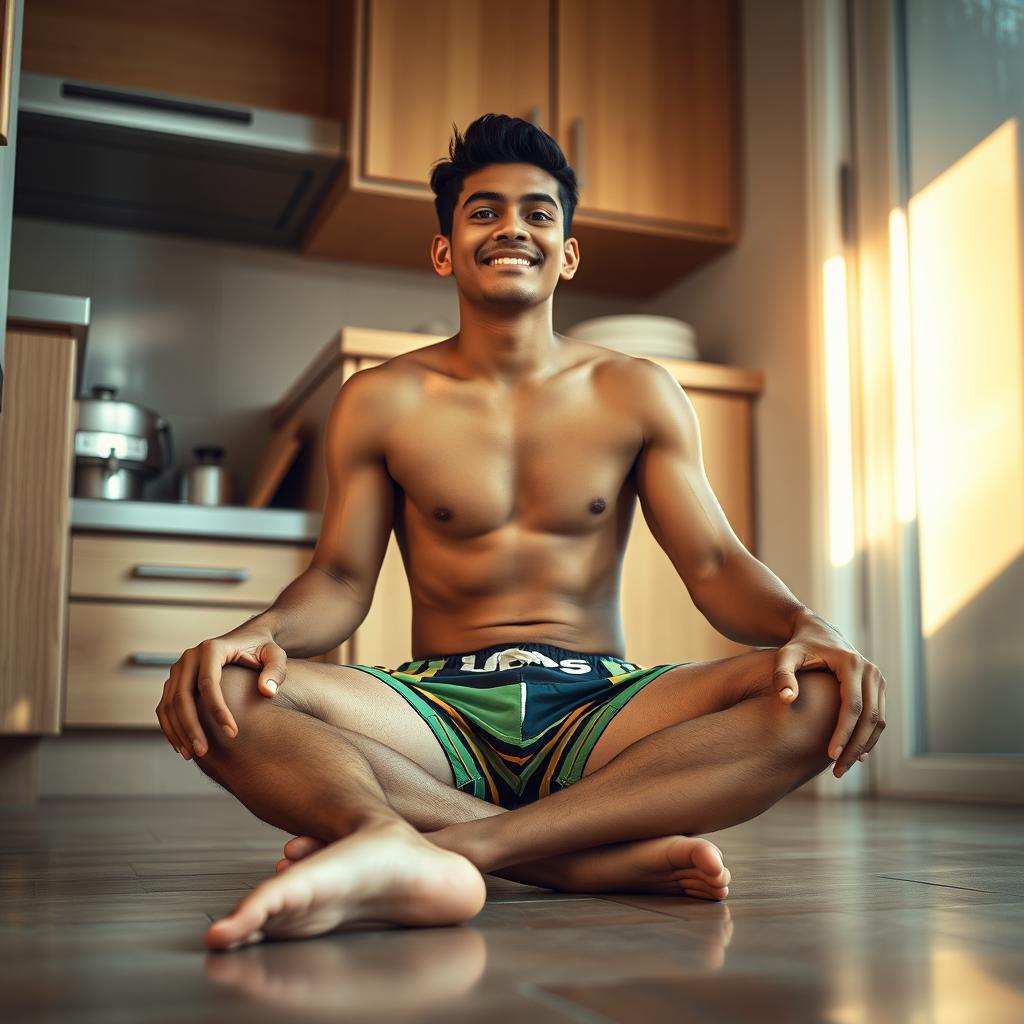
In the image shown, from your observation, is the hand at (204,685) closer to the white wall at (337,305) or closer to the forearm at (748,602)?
the forearm at (748,602)

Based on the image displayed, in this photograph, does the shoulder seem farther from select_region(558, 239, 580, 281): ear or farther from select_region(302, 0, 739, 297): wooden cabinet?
select_region(302, 0, 739, 297): wooden cabinet

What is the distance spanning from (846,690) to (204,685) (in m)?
0.55

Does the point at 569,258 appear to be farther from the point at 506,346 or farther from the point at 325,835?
the point at 325,835

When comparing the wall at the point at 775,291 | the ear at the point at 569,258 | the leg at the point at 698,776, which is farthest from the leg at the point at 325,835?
the wall at the point at 775,291

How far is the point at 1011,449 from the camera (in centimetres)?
241

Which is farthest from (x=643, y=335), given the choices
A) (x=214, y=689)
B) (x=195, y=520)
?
(x=214, y=689)

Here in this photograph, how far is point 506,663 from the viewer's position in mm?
1347

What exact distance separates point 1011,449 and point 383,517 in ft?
4.74

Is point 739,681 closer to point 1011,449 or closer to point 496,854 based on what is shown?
point 496,854

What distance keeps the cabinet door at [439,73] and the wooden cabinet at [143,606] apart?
0.95m

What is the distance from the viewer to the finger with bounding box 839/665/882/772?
3.54ft

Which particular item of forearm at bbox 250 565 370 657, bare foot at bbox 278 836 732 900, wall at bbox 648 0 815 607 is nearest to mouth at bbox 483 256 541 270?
forearm at bbox 250 565 370 657

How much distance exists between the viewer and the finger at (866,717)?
1.08 m

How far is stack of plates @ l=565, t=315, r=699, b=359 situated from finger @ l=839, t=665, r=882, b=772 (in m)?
1.91
